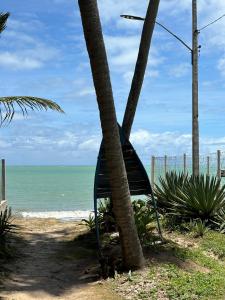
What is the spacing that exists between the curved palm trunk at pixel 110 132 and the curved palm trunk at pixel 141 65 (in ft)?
11.6

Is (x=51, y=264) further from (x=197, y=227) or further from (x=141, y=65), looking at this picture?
(x=141, y=65)

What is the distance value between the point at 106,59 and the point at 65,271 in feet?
12.7

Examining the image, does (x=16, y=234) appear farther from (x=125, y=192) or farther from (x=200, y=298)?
(x=200, y=298)

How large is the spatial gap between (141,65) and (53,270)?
4999 mm

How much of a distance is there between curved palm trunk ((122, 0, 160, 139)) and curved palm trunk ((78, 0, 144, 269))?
3.52 m

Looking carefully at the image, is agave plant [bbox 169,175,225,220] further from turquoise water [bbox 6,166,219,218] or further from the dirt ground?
turquoise water [bbox 6,166,219,218]

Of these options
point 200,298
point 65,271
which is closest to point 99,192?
point 65,271

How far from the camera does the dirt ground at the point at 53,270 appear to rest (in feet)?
29.3

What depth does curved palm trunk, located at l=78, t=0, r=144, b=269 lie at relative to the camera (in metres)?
9.40

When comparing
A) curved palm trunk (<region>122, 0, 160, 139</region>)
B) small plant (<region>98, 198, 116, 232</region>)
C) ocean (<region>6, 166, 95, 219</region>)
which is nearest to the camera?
curved palm trunk (<region>122, 0, 160, 139</region>)

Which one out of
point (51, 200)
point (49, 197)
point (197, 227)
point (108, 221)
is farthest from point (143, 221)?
point (49, 197)

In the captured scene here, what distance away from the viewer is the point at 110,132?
31.4ft

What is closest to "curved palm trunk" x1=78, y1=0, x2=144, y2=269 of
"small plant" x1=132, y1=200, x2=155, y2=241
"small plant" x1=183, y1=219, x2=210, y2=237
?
"small plant" x1=132, y1=200, x2=155, y2=241

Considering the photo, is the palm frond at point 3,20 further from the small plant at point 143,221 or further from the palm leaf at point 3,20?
the small plant at point 143,221
